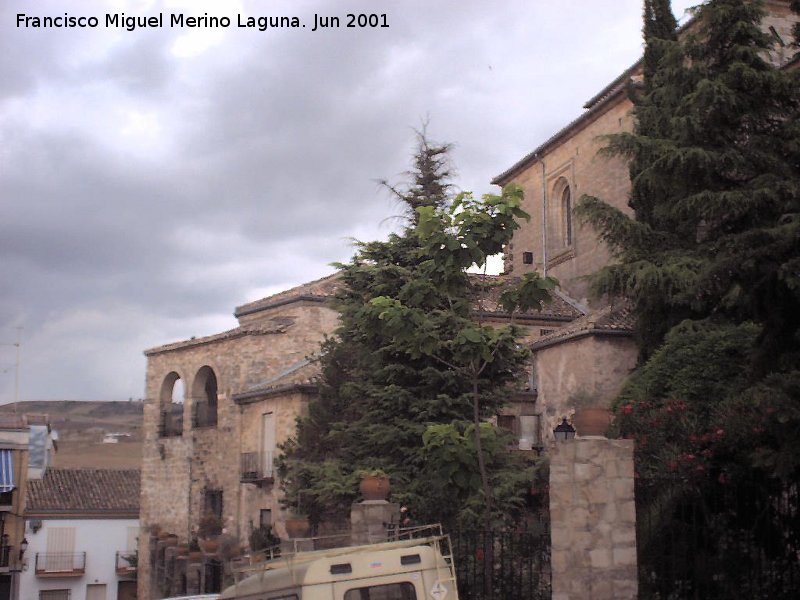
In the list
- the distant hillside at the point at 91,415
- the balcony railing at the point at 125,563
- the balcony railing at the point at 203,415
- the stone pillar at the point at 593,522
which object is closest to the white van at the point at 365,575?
the stone pillar at the point at 593,522

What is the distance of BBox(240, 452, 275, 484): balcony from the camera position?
28.0m

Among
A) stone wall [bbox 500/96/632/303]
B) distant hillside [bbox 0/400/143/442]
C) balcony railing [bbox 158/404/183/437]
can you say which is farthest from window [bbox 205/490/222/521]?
distant hillside [bbox 0/400/143/442]

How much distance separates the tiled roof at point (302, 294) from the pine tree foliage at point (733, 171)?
570 inches

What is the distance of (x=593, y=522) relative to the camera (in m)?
10.4

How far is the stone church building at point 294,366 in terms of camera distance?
82.9 ft

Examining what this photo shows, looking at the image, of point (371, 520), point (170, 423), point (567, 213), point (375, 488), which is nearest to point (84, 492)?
point (170, 423)

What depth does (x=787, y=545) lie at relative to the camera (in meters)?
11.8

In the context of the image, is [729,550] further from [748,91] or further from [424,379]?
[424,379]

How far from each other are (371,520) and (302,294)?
16.8m

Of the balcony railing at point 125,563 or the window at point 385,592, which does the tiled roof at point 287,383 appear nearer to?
the window at point 385,592

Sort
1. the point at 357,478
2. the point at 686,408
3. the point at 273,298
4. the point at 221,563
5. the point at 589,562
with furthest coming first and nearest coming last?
1. the point at 273,298
2. the point at 221,563
3. the point at 357,478
4. the point at 686,408
5. the point at 589,562

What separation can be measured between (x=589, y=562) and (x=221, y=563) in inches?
564

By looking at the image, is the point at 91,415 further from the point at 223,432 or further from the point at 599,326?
the point at 599,326

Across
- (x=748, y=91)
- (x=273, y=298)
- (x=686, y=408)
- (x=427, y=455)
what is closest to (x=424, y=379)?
(x=427, y=455)
